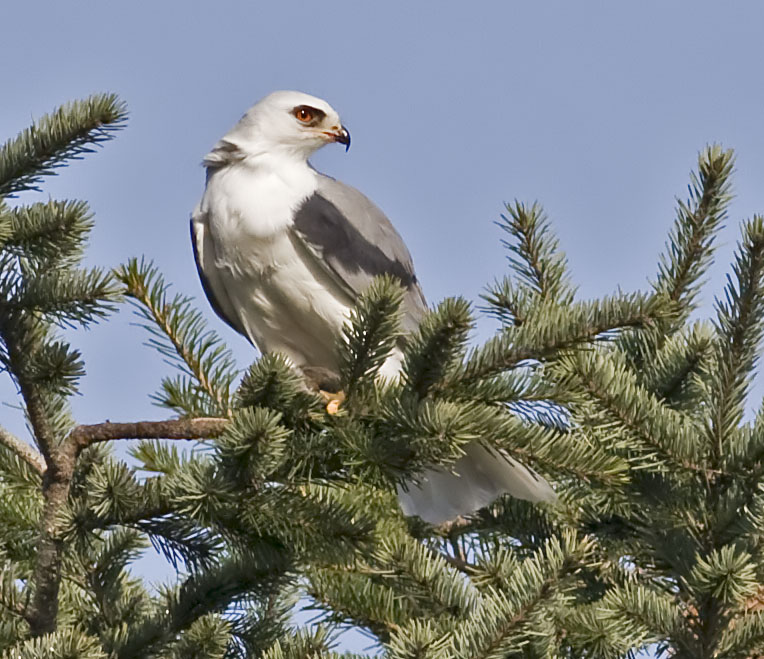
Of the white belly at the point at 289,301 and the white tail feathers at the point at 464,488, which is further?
the white belly at the point at 289,301

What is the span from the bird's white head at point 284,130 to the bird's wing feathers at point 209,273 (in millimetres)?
444

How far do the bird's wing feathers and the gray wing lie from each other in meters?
0.49

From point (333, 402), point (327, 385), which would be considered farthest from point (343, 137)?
point (333, 402)

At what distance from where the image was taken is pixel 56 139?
2867 mm

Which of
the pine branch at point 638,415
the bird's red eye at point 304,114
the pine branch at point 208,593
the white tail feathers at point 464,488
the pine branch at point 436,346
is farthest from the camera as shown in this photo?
the bird's red eye at point 304,114

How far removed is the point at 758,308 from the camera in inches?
107

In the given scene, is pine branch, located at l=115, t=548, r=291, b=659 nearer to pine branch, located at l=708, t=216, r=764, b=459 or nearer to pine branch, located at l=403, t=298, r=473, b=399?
pine branch, located at l=403, t=298, r=473, b=399

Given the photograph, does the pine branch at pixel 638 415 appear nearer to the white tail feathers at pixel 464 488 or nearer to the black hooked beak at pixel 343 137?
the white tail feathers at pixel 464 488

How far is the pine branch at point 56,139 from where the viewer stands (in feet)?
9.28

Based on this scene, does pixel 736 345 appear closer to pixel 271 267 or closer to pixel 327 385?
pixel 327 385

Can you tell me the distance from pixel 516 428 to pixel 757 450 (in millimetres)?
595

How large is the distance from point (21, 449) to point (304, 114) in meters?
2.96

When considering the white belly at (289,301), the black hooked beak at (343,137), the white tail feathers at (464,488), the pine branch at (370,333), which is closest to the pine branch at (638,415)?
the pine branch at (370,333)

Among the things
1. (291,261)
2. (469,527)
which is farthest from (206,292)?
(469,527)
